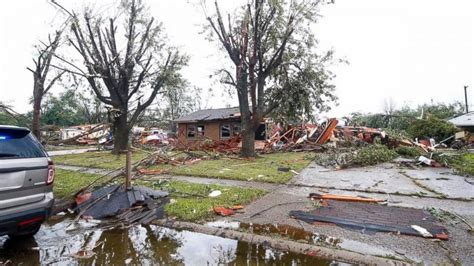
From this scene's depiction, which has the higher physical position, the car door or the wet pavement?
the car door

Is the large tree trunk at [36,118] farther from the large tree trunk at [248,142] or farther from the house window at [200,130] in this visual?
the house window at [200,130]

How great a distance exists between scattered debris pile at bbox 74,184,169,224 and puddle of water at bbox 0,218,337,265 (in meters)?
0.54

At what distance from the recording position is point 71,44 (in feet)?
65.0

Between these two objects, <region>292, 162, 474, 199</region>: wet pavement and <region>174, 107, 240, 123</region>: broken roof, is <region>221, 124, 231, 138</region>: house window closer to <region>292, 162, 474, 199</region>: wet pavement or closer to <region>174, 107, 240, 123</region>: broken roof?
<region>174, 107, 240, 123</region>: broken roof

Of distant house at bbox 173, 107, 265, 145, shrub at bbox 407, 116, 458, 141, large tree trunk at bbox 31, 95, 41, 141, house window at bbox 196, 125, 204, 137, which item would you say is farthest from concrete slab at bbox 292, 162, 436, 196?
shrub at bbox 407, 116, 458, 141

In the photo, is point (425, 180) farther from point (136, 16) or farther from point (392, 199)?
point (136, 16)

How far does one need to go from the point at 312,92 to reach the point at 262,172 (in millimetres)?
8008

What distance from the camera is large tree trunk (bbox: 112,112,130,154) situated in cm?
2083

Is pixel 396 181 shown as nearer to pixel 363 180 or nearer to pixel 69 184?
pixel 363 180

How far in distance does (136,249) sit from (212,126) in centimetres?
2299

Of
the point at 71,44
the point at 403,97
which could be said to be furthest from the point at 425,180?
the point at 403,97

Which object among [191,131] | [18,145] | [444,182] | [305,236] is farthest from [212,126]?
[18,145]

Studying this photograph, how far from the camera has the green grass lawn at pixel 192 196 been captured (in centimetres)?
559

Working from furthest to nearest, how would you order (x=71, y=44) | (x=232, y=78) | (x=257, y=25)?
1. (x=71, y=44)
2. (x=232, y=78)
3. (x=257, y=25)
